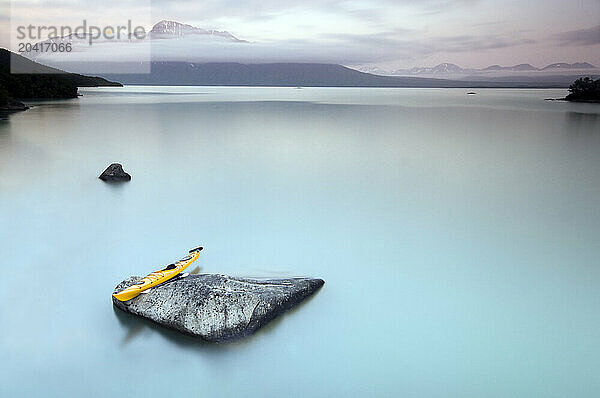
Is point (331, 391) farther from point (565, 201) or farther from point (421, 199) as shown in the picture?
point (565, 201)

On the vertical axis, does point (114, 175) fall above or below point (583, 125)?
below

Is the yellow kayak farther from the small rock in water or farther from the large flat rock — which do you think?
the small rock in water

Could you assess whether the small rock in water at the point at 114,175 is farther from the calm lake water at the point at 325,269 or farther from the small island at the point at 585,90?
the small island at the point at 585,90

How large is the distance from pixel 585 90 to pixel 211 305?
78.6 m

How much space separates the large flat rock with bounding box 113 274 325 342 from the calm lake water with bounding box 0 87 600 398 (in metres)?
0.17

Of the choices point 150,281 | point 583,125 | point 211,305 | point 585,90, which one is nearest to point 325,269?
point 211,305

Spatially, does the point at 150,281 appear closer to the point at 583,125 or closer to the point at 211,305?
the point at 211,305

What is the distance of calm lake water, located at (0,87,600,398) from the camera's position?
5.81 metres

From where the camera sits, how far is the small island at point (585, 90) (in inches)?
2753

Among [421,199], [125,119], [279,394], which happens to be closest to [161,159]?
[421,199]

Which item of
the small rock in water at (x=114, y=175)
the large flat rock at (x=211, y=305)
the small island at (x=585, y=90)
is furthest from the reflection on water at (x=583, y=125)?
the small island at (x=585, y=90)

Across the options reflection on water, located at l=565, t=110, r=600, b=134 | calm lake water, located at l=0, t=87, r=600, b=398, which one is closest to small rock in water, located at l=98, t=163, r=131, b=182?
calm lake water, located at l=0, t=87, r=600, b=398

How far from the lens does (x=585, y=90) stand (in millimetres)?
71188

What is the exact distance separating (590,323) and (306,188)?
8.93m
